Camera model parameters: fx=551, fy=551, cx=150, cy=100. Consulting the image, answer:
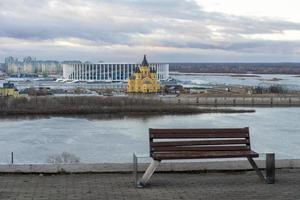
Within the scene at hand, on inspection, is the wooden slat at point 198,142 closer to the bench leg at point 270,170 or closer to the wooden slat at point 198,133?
the wooden slat at point 198,133

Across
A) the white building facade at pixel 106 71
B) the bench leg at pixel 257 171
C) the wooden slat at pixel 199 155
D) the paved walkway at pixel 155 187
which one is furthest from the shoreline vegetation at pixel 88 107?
the wooden slat at pixel 199 155

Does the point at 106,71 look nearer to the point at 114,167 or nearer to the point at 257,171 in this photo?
the point at 114,167

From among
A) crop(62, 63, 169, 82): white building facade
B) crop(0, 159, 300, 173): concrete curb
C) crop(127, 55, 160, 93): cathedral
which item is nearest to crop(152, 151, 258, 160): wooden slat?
crop(0, 159, 300, 173): concrete curb

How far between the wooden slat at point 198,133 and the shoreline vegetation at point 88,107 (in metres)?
44.9

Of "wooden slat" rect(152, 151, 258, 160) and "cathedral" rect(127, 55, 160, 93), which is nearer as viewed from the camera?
"wooden slat" rect(152, 151, 258, 160)

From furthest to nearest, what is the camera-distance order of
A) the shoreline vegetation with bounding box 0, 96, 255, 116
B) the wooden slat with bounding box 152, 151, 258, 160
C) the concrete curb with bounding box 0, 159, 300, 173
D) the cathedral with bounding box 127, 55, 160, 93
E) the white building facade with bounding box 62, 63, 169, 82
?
1. the white building facade with bounding box 62, 63, 169, 82
2. the cathedral with bounding box 127, 55, 160, 93
3. the shoreline vegetation with bounding box 0, 96, 255, 116
4. the concrete curb with bounding box 0, 159, 300, 173
5. the wooden slat with bounding box 152, 151, 258, 160

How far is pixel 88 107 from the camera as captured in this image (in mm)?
53812

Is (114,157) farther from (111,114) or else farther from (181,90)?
(181,90)

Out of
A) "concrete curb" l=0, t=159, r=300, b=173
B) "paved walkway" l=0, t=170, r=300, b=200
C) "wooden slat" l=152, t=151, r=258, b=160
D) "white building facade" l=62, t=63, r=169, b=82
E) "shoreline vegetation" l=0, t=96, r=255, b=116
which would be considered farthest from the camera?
"white building facade" l=62, t=63, r=169, b=82

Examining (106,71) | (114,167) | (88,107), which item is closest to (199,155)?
(114,167)

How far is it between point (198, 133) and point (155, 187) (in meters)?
0.62

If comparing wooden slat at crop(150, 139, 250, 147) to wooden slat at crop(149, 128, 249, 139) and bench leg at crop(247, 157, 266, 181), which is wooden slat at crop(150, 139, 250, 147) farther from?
bench leg at crop(247, 157, 266, 181)

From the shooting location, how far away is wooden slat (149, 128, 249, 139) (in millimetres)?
4742

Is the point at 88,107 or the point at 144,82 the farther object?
the point at 144,82
